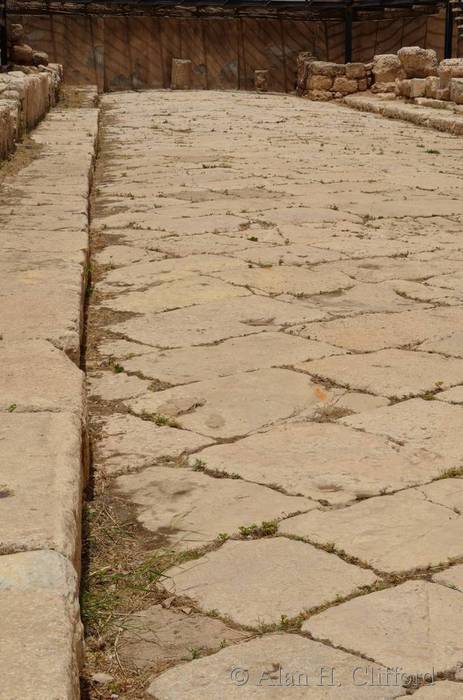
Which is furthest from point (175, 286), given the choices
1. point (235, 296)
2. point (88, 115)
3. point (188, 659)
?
point (88, 115)

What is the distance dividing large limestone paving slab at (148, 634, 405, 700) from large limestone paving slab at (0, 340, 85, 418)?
932 mm

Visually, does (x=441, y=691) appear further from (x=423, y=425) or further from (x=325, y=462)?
(x=423, y=425)

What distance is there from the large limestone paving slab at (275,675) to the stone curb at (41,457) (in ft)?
0.65

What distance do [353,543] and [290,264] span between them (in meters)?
2.86

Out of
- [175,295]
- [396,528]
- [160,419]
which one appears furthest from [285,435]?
[175,295]

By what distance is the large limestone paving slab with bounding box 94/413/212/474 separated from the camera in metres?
2.62

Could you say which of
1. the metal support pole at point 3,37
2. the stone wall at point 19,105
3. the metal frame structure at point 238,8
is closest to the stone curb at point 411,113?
the metal frame structure at point 238,8

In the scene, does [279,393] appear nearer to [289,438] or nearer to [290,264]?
[289,438]

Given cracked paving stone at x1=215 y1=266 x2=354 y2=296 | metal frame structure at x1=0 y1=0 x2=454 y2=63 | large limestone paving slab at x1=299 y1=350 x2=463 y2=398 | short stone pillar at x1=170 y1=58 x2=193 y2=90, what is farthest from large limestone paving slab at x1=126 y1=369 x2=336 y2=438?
short stone pillar at x1=170 y1=58 x2=193 y2=90

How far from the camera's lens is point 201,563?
2092 mm

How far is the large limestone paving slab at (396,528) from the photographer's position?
6.90ft

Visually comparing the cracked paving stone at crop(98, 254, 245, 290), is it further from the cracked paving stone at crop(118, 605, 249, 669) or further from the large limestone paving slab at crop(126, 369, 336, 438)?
the cracked paving stone at crop(118, 605, 249, 669)

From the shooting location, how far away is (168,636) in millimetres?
1833

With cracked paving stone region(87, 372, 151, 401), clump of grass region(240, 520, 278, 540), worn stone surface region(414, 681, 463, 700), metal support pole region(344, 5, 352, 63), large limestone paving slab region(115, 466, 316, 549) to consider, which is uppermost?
metal support pole region(344, 5, 352, 63)
